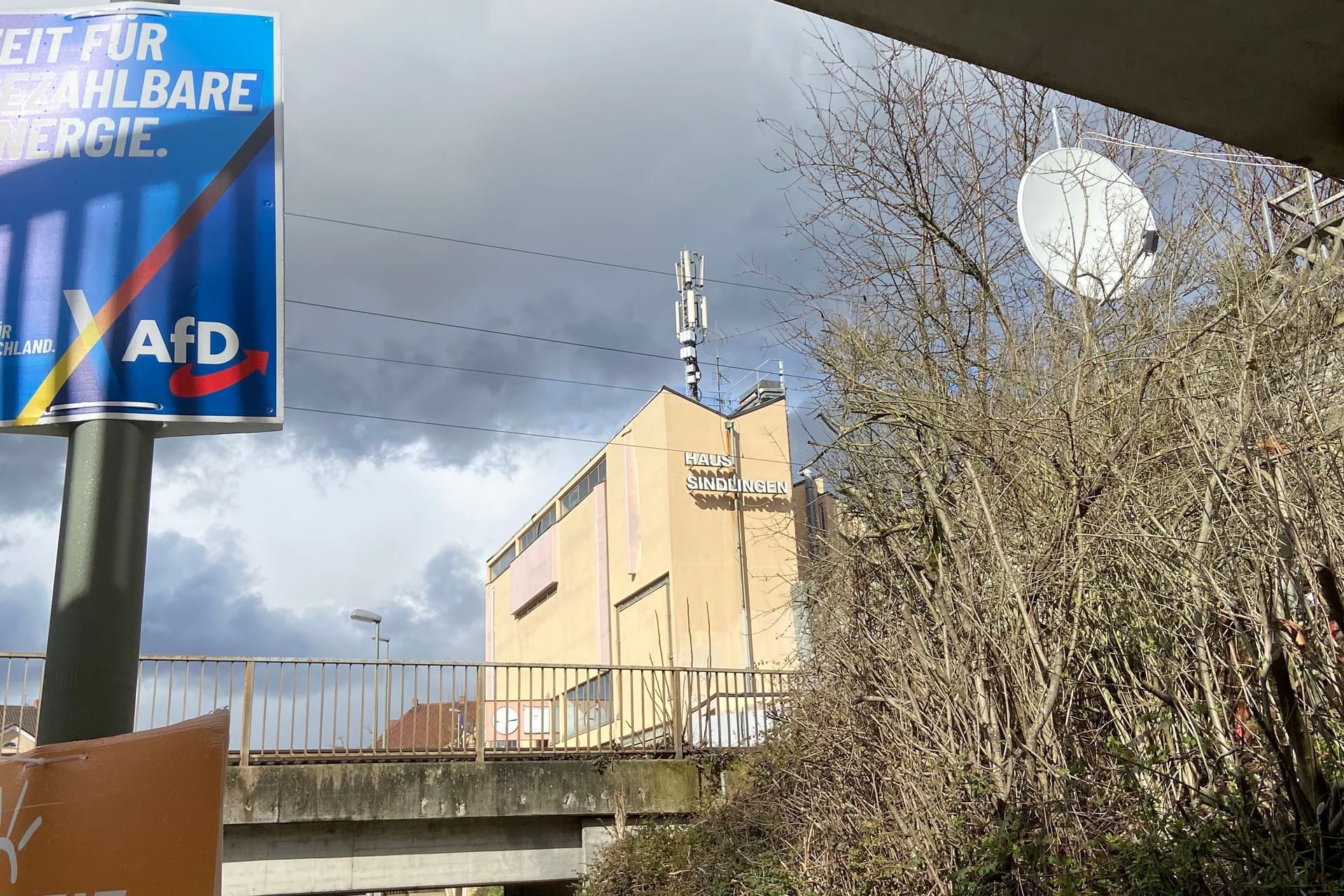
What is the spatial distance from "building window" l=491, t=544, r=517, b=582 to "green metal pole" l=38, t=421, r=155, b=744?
4210 centimetres

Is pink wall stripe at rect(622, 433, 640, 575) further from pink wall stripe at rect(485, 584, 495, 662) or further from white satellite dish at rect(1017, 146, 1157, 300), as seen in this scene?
white satellite dish at rect(1017, 146, 1157, 300)

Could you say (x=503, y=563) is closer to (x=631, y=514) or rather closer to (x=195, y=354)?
(x=631, y=514)

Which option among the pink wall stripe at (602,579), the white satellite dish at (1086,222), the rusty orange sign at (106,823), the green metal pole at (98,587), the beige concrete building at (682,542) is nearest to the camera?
the rusty orange sign at (106,823)

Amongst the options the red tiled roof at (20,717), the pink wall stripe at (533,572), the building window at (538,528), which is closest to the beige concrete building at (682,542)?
the pink wall stripe at (533,572)

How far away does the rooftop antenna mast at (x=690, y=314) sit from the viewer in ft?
108

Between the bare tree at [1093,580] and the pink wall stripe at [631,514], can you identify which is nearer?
the bare tree at [1093,580]

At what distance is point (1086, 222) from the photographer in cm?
905

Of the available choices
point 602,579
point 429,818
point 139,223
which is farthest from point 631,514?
point 139,223

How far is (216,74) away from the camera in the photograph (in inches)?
125

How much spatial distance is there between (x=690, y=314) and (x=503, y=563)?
18098mm

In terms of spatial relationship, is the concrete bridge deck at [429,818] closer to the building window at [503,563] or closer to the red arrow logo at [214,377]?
the red arrow logo at [214,377]

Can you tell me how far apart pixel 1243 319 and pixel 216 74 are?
5.49 metres

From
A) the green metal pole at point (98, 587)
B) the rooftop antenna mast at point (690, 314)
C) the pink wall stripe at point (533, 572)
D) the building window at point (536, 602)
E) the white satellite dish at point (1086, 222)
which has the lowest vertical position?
the green metal pole at point (98, 587)

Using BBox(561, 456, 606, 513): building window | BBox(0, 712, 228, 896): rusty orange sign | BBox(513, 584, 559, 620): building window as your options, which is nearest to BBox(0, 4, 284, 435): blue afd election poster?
BBox(0, 712, 228, 896): rusty orange sign
